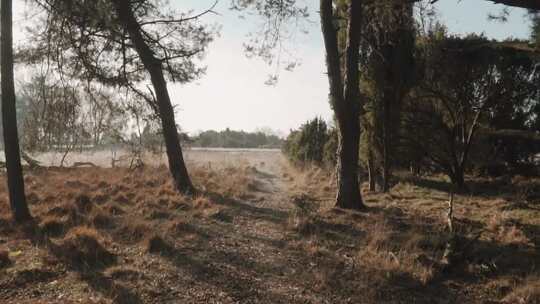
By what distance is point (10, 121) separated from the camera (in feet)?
21.7

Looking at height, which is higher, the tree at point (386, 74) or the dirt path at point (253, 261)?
the tree at point (386, 74)

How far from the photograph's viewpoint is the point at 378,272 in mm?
4383

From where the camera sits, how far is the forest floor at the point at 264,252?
3.94 m

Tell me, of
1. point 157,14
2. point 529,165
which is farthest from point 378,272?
point 529,165

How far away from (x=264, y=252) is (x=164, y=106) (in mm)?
6277

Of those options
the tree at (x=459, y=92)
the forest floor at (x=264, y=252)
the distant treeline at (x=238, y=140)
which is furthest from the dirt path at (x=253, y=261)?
the distant treeline at (x=238, y=140)

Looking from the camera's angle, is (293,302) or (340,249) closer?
(293,302)

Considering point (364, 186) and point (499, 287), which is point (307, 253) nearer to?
point (499, 287)

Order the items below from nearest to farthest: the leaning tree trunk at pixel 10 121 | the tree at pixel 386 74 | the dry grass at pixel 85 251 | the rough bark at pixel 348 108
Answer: the dry grass at pixel 85 251, the leaning tree trunk at pixel 10 121, the rough bark at pixel 348 108, the tree at pixel 386 74

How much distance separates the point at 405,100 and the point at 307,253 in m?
7.48

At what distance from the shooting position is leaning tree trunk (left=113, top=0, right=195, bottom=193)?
9.62 metres

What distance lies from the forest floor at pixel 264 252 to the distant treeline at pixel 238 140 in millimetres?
46014

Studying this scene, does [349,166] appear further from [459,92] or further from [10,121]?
[10,121]

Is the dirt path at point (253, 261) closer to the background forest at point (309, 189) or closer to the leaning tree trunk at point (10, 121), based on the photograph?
the background forest at point (309, 189)
